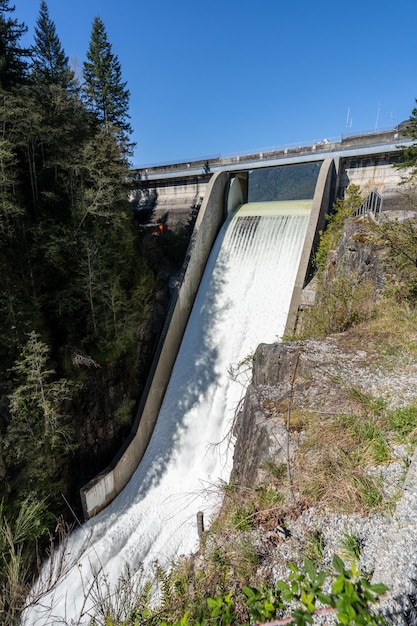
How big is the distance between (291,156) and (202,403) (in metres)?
10.5

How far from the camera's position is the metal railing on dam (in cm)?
1089

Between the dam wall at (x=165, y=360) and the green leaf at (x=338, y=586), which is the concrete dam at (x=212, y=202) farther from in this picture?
the green leaf at (x=338, y=586)

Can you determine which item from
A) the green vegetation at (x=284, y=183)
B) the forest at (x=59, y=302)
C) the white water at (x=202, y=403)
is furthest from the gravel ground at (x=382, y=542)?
the green vegetation at (x=284, y=183)

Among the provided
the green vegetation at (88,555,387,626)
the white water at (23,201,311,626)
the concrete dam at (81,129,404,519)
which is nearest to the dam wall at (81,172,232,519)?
the concrete dam at (81,129,404,519)

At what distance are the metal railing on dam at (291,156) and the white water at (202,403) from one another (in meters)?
1.87

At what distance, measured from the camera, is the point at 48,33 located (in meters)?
14.3

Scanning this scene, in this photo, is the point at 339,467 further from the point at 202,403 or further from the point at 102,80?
the point at 102,80

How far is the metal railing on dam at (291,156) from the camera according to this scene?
10891 millimetres

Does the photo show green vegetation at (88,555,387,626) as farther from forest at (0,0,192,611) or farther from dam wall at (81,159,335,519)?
dam wall at (81,159,335,519)

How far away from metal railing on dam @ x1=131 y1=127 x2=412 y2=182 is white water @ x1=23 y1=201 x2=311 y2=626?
187cm

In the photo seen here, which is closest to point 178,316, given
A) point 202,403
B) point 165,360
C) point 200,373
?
point 165,360

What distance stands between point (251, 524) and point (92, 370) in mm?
7024

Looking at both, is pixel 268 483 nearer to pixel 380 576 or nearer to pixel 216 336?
pixel 380 576

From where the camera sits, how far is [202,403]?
967 cm
